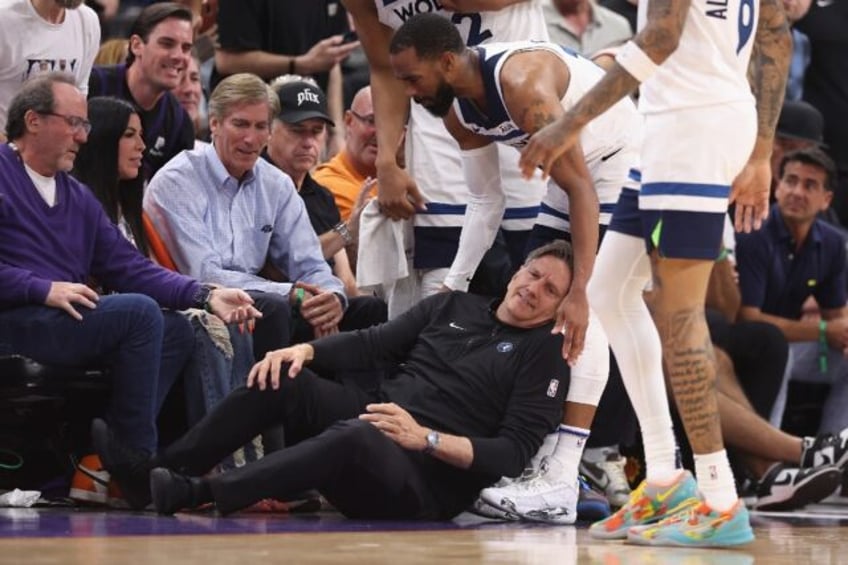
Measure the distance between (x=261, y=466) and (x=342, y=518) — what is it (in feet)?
1.68

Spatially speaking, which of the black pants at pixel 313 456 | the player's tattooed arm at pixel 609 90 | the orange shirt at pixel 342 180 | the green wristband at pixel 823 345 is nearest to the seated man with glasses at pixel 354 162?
the orange shirt at pixel 342 180

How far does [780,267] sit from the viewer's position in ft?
28.0

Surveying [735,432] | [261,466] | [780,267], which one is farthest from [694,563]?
[780,267]

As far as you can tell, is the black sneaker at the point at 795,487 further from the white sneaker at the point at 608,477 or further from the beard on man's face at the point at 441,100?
the beard on man's face at the point at 441,100

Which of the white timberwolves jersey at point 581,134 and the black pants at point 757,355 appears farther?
the black pants at point 757,355

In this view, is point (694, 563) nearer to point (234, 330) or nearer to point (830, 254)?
point (234, 330)

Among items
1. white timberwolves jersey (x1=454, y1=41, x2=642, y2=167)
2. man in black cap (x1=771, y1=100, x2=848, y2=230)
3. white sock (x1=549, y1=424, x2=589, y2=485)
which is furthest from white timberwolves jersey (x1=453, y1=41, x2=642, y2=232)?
man in black cap (x1=771, y1=100, x2=848, y2=230)

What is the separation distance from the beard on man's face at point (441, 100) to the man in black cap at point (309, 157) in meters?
1.56

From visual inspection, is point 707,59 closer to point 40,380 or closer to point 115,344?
point 115,344

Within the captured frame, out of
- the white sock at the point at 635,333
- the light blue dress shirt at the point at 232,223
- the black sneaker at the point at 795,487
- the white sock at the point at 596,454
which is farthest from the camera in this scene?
the black sneaker at the point at 795,487

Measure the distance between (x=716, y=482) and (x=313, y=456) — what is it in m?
1.30

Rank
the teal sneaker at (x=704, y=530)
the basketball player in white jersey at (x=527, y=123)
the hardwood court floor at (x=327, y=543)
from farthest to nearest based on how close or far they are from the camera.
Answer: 1. the basketball player in white jersey at (x=527, y=123)
2. the teal sneaker at (x=704, y=530)
3. the hardwood court floor at (x=327, y=543)

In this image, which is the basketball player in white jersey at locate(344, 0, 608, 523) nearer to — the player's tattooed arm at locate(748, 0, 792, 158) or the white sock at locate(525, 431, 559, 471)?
the white sock at locate(525, 431, 559, 471)

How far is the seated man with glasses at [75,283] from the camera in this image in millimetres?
5617
